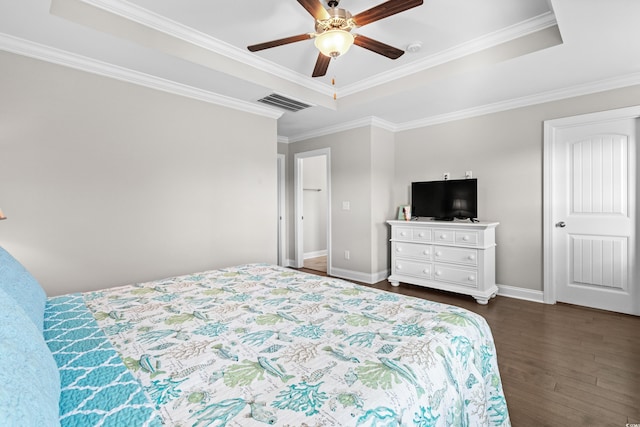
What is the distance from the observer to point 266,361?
1.08 meters

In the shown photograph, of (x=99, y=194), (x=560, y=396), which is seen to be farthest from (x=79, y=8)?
(x=560, y=396)

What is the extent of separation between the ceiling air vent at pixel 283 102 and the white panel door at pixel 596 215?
9.88 ft

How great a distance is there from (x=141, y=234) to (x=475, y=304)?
369 centimetres

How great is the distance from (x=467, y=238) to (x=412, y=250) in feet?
2.45

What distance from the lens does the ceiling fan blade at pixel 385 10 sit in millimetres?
1818

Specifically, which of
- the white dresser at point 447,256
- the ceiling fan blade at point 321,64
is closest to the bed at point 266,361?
the ceiling fan blade at point 321,64

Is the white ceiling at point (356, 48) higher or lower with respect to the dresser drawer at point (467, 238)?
higher

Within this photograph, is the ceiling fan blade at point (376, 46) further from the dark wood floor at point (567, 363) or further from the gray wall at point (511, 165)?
the dark wood floor at point (567, 363)

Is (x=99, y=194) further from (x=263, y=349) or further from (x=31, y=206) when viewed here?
(x=263, y=349)

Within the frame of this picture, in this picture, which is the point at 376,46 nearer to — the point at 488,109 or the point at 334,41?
the point at 334,41

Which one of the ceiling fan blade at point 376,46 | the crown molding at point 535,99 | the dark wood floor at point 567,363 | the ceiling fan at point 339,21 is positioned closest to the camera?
the dark wood floor at point 567,363

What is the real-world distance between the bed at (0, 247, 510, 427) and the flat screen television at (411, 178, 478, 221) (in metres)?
2.77

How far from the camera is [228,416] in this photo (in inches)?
31.7

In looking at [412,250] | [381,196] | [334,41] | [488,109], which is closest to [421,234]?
[412,250]
